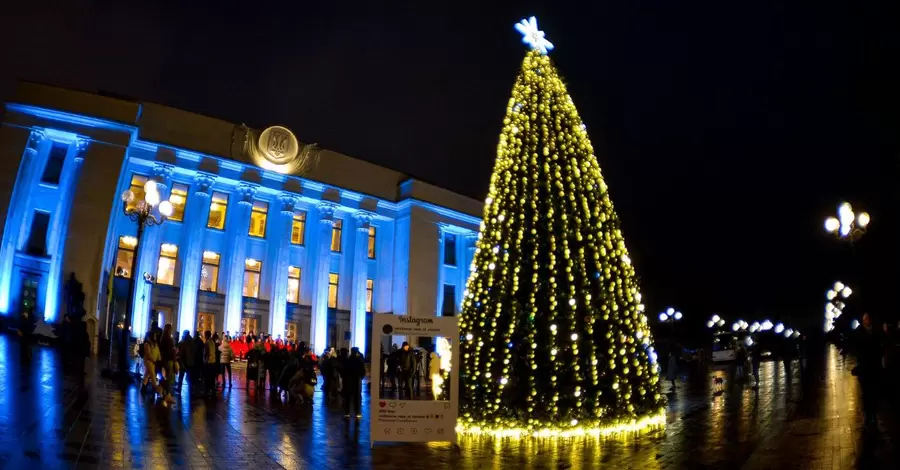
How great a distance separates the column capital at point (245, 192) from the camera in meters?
36.1

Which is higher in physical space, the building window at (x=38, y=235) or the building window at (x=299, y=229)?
the building window at (x=299, y=229)

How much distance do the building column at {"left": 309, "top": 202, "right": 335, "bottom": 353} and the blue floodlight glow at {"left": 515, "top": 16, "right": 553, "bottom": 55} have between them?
2781 centimetres

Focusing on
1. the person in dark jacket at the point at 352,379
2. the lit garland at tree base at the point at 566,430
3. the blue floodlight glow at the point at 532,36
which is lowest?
the lit garland at tree base at the point at 566,430

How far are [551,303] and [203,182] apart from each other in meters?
28.8

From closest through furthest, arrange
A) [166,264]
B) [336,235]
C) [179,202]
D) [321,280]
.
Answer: [166,264] → [179,202] → [321,280] → [336,235]

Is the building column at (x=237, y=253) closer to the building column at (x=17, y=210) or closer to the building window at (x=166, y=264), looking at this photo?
the building window at (x=166, y=264)

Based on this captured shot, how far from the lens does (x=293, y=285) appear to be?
126ft

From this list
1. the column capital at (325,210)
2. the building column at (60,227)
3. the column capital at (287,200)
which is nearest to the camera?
the building column at (60,227)

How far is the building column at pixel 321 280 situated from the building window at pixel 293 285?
1000 millimetres

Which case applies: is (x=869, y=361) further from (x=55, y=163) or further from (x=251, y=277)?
(x=55, y=163)

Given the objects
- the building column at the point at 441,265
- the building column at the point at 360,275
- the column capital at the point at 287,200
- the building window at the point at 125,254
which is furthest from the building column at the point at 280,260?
the building column at the point at 441,265

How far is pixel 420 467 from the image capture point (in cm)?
794

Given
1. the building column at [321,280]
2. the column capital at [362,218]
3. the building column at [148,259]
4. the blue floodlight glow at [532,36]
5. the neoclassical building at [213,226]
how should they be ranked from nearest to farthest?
1. the blue floodlight glow at [532,36]
2. the neoclassical building at [213,226]
3. the building column at [148,259]
4. the building column at [321,280]
5. the column capital at [362,218]

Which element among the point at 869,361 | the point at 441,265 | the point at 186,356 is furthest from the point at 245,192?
the point at 869,361
